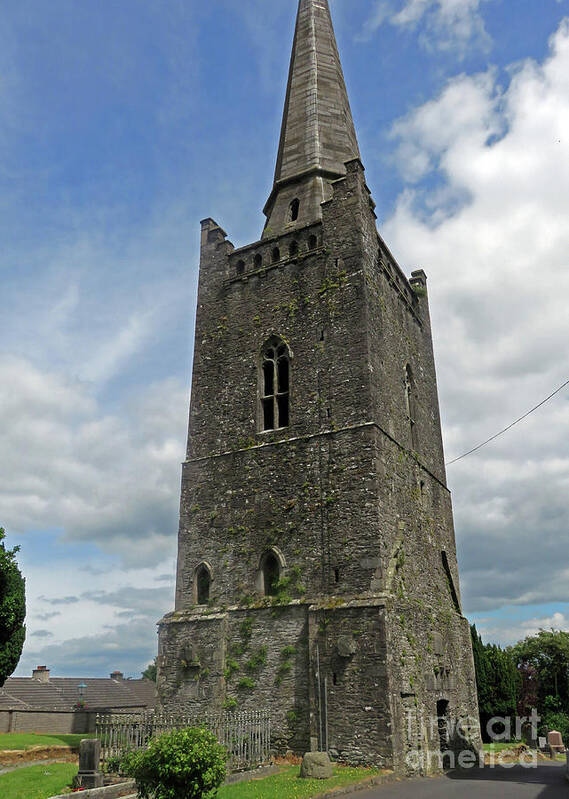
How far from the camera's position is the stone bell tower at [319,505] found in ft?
56.7

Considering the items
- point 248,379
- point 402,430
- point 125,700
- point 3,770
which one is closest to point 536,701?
point 125,700

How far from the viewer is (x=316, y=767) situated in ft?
47.6

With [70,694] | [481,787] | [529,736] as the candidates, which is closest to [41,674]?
[70,694]

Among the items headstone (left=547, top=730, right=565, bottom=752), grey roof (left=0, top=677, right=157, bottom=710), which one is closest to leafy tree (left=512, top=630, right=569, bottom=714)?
headstone (left=547, top=730, right=565, bottom=752)

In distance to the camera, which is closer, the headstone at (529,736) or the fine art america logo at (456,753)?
the fine art america logo at (456,753)

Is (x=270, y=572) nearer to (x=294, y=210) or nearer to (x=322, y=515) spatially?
(x=322, y=515)

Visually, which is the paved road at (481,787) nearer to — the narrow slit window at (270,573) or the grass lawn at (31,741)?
the narrow slit window at (270,573)

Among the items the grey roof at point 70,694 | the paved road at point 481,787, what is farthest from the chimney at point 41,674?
the paved road at point 481,787

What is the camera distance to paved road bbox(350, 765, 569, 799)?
13164 millimetres

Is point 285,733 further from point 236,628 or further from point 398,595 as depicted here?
point 398,595

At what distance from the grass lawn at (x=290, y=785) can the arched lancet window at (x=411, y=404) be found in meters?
11.1

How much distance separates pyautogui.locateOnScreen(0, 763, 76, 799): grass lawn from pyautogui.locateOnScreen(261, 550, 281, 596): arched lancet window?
6.67m

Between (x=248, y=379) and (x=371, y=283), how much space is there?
5.21 m

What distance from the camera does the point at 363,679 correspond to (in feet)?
54.7
